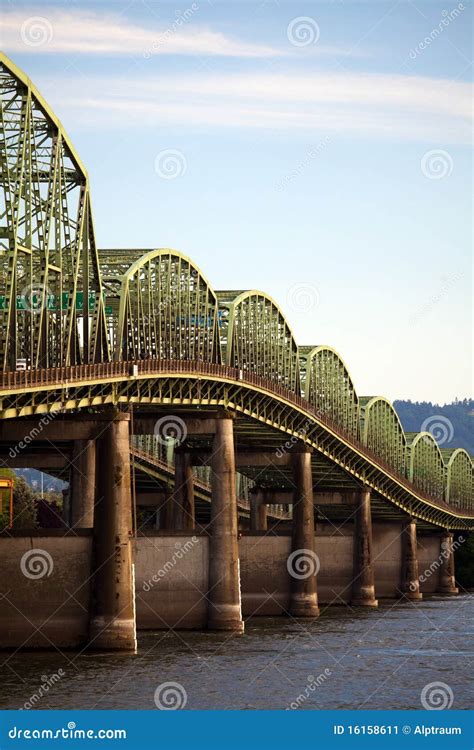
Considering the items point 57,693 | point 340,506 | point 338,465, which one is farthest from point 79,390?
point 340,506

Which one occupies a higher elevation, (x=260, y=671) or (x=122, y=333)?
(x=122, y=333)

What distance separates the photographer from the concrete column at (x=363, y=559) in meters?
150

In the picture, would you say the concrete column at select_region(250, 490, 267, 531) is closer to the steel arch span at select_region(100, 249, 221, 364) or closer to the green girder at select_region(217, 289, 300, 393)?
the green girder at select_region(217, 289, 300, 393)

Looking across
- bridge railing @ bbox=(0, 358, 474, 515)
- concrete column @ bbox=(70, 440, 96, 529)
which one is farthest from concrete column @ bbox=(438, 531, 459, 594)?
concrete column @ bbox=(70, 440, 96, 529)

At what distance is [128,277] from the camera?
103562 mm

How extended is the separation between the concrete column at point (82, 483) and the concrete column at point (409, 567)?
72.6 metres

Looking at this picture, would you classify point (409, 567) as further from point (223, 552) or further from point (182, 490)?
point (223, 552)

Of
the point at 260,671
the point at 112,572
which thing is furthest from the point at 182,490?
the point at 260,671

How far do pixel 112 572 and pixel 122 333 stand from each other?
20.2 meters

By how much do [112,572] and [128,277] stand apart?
75.3ft

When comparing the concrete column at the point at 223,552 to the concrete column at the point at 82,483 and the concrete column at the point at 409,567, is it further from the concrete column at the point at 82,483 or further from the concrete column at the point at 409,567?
the concrete column at the point at 409,567

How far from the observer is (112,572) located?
8675 cm

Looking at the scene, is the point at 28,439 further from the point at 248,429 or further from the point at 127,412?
the point at 248,429

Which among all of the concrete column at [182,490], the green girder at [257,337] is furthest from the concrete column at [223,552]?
the green girder at [257,337]
